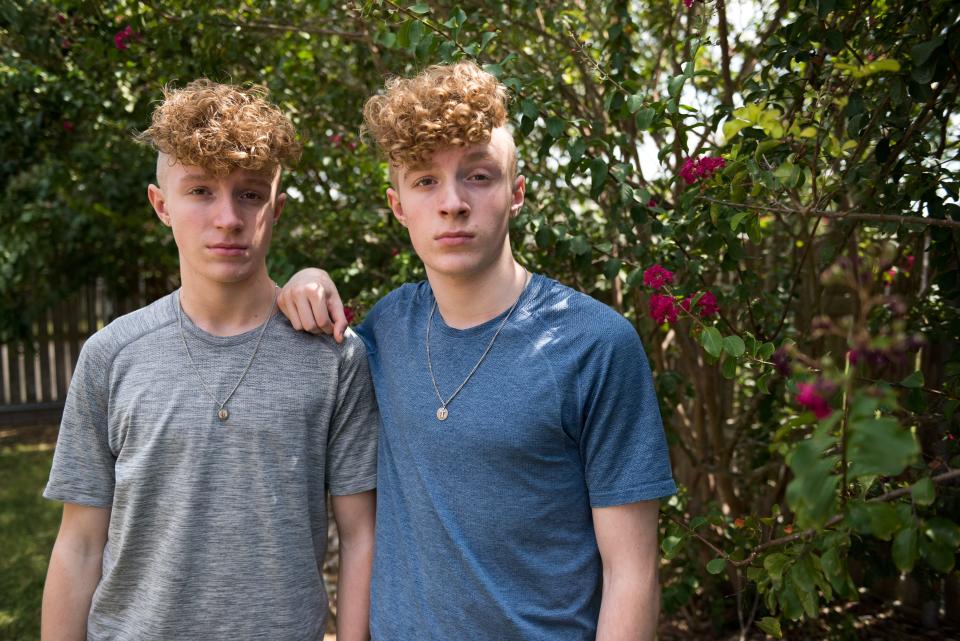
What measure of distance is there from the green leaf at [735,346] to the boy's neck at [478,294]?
1.51ft

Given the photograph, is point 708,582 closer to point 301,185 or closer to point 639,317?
point 639,317

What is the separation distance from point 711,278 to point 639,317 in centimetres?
34

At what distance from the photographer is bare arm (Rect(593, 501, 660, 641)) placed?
1.43 metres

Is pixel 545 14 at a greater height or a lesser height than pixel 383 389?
greater

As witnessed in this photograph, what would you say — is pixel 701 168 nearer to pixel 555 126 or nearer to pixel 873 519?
pixel 555 126

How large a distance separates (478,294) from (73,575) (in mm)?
1072

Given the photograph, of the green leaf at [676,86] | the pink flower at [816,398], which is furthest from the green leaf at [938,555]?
the green leaf at [676,86]

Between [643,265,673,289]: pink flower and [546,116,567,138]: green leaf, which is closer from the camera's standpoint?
[643,265,673,289]: pink flower

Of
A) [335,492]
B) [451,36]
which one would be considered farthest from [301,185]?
[335,492]

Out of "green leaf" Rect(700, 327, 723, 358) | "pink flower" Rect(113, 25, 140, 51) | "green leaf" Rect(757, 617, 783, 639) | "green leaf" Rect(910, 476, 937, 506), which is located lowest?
"green leaf" Rect(757, 617, 783, 639)

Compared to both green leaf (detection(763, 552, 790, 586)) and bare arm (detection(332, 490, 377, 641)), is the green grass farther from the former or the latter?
green leaf (detection(763, 552, 790, 586))

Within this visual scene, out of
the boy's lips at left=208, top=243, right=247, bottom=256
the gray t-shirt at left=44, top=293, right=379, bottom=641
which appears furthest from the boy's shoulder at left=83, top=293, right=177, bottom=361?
the boy's lips at left=208, top=243, right=247, bottom=256

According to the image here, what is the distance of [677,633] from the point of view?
3283 millimetres

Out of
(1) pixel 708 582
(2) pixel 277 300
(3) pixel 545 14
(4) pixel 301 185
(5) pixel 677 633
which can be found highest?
(3) pixel 545 14
